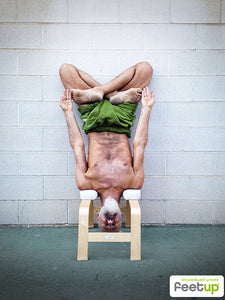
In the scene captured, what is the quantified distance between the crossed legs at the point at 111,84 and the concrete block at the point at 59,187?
3.01 ft

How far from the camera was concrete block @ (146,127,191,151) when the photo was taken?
331cm

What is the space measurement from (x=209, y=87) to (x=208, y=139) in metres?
0.61

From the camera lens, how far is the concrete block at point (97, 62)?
10.7 feet

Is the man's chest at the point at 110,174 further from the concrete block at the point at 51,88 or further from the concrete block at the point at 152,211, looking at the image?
the concrete block at the point at 51,88

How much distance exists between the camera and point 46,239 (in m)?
2.90

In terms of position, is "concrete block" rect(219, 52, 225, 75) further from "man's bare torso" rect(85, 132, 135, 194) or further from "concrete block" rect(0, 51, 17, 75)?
"concrete block" rect(0, 51, 17, 75)

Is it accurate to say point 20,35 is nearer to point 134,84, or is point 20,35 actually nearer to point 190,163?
point 134,84

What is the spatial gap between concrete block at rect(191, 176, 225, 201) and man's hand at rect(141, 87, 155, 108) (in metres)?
1.06

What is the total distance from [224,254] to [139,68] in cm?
202

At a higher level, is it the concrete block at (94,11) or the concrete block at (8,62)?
the concrete block at (94,11)

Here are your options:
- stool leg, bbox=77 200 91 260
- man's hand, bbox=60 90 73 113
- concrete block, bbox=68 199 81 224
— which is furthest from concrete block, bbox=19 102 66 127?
stool leg, bbox=77 200 91 260

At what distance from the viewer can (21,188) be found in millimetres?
3318

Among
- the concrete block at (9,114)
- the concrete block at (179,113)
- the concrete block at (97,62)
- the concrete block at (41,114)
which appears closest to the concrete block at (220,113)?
the concrete block at (179,113)

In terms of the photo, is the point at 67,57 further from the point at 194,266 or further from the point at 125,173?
the point at 194,266
